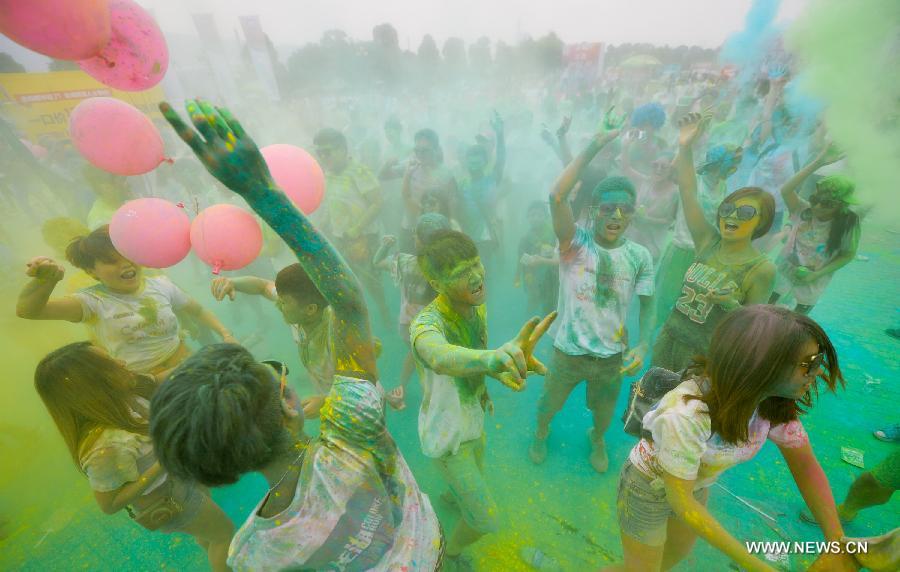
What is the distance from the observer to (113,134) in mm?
2074

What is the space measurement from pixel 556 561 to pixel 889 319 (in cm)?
630

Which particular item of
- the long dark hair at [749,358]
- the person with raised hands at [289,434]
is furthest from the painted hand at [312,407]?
the long dark hair at [749,358]

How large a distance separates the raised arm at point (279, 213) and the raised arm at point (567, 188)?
168 centimetres

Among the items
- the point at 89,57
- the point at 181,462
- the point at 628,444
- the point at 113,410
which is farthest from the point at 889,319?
the point at 89,57

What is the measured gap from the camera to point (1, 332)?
16.6 feet

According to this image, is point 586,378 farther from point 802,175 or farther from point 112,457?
point 802,175

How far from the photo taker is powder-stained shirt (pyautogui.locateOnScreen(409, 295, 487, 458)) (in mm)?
1911

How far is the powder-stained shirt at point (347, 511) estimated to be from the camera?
1.04 meters

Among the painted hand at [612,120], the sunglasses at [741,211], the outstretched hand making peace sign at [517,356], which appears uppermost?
the painted hand at [612,120]

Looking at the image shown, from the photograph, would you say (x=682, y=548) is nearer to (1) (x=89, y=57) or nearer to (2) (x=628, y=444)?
(2) (x=628, y=444)

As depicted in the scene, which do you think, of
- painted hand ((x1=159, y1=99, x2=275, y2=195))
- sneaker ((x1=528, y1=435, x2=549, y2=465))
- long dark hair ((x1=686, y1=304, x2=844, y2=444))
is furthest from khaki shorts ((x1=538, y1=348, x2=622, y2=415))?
painted hand ((x1=159, y1=99, x2=275, y2=195))

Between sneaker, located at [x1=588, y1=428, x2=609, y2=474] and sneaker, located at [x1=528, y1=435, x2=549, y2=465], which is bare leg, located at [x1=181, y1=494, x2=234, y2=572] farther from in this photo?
sneaker, located at [x1=588, y1=428, x2=609, y2=474]

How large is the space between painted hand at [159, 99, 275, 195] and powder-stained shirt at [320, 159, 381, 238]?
4157 mm

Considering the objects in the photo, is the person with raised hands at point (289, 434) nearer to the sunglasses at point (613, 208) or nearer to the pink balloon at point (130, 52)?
the pink balloon at point (130, 52)
